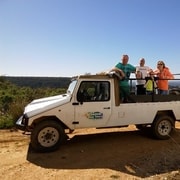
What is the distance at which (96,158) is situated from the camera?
669cm

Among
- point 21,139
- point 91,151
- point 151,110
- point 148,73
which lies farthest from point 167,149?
point 21,139

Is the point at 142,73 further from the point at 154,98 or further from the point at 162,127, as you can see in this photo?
the point at 162,127

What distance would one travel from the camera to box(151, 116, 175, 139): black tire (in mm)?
8383

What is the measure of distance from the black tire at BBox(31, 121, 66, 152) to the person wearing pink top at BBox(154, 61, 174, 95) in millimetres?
3682

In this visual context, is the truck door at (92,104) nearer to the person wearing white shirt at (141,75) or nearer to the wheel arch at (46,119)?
the wheel arch at (46,119)

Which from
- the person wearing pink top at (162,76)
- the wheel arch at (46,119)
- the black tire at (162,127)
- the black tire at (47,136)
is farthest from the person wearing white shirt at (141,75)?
the black tire at (47,136)

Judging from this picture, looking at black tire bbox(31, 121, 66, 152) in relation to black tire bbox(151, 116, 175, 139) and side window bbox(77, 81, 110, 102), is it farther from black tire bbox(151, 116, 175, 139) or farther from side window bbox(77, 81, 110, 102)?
black tire bbox(151, 116, 175, 139)

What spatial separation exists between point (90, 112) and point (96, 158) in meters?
1.32

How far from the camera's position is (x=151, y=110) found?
8281 mm

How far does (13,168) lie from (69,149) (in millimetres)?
1793

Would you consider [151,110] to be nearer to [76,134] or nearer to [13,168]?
[76,134]

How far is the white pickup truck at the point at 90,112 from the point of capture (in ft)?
23.3

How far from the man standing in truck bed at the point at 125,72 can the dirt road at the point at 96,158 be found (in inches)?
56.6

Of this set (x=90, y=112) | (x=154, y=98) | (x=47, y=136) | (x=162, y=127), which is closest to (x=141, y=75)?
(x=154, y=98)
